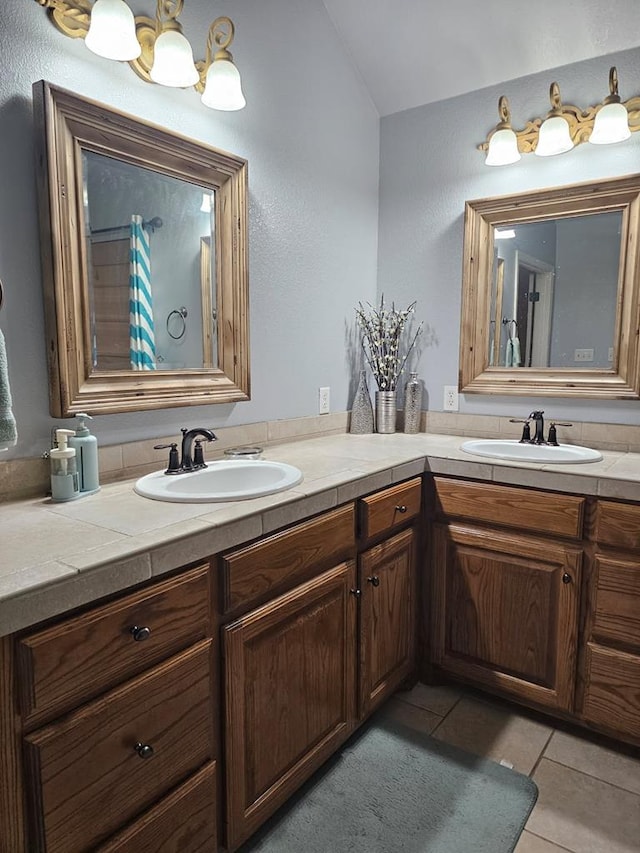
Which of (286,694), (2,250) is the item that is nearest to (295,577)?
(286,694)

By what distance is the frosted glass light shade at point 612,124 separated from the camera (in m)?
1.86

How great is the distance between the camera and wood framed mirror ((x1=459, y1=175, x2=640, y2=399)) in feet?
6.66

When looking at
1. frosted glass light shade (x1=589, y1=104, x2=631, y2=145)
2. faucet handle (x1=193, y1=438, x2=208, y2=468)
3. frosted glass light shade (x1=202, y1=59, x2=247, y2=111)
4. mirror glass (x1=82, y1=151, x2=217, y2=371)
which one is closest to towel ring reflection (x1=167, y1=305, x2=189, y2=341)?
mirror glass (x1=82, y1=151, x2=217, y2=371)

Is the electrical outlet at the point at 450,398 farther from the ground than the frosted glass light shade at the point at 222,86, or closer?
closer

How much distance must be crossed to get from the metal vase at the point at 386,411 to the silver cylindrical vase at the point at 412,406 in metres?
0.06

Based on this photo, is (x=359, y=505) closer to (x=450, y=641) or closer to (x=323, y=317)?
(x=450, y=641)

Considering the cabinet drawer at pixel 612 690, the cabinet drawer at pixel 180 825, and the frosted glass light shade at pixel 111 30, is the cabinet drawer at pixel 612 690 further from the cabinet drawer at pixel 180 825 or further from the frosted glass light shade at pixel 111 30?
the frosted glass light shade at pixel 111 30

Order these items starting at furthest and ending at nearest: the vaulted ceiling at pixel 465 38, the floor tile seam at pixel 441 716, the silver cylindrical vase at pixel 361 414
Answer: the silver cylindrical vase at pixel 361 414 → the vaulted ceiling at pixel 465 38 → the floor tile seam at pixel 441 716

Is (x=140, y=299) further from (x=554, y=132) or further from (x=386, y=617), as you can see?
(x=554, y=132)

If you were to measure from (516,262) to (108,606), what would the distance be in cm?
196

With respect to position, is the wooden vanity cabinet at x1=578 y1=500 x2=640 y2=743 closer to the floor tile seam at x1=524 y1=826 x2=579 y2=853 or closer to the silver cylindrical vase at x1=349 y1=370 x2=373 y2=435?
the floor tile seam at x1=524 y1=826 x2=579 y2=853

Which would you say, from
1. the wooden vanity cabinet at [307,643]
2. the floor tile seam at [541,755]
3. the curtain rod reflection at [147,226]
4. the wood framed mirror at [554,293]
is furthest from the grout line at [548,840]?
the curtain rod reflection at [147,226]

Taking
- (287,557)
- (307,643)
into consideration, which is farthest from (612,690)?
(287,557)

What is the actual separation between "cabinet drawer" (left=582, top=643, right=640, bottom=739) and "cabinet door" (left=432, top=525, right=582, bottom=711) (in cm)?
6
